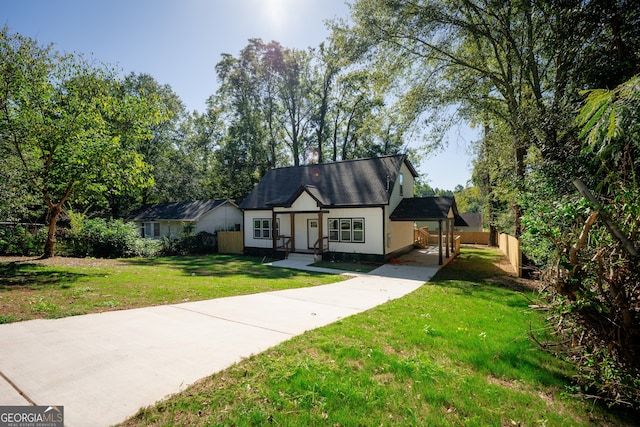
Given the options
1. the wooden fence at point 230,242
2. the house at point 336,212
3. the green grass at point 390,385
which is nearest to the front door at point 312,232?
the house at point 336,212

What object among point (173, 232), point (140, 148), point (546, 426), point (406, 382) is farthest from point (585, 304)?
point (140, 148)

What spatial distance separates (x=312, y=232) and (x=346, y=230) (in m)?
2.64

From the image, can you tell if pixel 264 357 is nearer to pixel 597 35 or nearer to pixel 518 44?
pixel 597 35

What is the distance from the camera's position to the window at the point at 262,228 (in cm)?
2062

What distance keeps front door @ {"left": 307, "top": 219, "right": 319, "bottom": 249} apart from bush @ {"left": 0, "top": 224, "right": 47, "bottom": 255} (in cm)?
1423

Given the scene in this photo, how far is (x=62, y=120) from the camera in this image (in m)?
12.3

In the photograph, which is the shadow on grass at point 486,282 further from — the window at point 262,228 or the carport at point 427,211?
the window at point 262,228

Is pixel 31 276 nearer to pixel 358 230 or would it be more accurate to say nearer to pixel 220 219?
pixel 358 230

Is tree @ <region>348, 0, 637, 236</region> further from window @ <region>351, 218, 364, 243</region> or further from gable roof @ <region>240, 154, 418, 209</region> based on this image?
window @ <region>351, 218, 364, 243</region>

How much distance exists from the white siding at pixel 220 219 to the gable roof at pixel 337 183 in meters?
6.33

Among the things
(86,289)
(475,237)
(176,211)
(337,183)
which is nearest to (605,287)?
(86,289)

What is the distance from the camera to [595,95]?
4.16m

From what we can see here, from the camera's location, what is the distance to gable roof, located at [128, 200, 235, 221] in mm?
26303

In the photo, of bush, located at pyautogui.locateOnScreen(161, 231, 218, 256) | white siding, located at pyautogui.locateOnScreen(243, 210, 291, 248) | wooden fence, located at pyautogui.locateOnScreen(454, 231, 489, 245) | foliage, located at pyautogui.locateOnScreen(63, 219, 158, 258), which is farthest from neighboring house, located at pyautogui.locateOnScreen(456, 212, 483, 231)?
foliage, located at pyautogui.locateOnScreen(63, 219, 158, 258)
